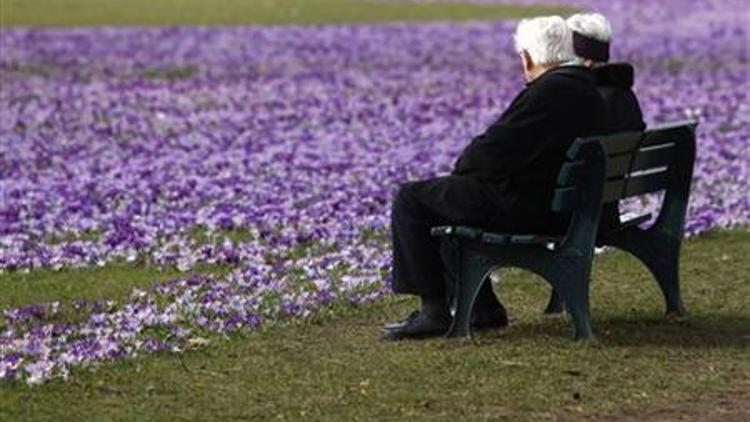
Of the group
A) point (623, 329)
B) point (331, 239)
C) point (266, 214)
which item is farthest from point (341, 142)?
point (623, 329)

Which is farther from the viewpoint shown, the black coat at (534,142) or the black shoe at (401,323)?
the black shoe at (401,323)

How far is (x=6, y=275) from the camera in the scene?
44.4ft

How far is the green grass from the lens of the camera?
4331 centimetres

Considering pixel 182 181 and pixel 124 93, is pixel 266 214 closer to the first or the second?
pixel 182 181

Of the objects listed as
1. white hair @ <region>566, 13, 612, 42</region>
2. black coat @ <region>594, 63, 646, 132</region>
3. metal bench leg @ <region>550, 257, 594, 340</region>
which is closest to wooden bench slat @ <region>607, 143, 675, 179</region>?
black coat @ <region>594, 63, 646, 132</region>

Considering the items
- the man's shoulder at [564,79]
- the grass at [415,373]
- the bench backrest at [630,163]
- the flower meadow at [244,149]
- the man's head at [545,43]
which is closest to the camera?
the grass at [415,373]

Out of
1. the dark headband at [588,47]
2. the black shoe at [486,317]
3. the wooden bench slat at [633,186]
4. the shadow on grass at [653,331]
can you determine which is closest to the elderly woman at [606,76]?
the dark headband at [588,47]

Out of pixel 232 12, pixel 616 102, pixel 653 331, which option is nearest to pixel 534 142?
pixel 616 102

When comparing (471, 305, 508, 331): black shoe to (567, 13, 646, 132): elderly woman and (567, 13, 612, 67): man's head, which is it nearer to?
(567, 13, 646, 132): elderly woman

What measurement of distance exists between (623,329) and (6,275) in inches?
184

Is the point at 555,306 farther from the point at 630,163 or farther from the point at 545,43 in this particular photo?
the point at 545,43

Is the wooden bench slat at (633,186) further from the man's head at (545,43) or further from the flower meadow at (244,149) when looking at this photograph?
the flower meadow at (244,149)

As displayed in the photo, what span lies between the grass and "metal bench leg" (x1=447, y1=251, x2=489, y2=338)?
0.17m

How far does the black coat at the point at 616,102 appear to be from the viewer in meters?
11.3
